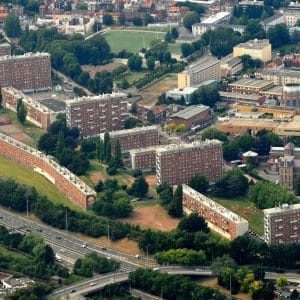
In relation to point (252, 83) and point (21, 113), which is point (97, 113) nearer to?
point (21, 113)

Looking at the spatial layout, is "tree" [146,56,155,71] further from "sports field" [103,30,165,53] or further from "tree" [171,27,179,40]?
"tree" [171,27,179,40]

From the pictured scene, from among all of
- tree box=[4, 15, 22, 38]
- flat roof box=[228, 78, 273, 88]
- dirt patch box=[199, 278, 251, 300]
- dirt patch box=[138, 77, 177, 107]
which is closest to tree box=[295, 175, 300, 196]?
dirt patch box=[199, 278, 251, 300]

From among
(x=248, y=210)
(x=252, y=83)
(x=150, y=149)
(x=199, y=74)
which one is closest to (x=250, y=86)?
(x=252, y=83)

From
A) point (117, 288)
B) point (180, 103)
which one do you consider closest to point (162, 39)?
point (180, 103)

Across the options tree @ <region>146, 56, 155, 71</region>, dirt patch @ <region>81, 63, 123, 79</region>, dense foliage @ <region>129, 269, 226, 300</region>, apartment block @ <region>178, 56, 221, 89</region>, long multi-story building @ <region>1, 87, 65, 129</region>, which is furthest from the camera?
dirt patch @ <region>81, 63, 123, 79</region>

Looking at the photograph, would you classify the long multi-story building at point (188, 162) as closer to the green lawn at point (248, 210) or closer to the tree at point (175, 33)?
the green lawn at point (248, 210)

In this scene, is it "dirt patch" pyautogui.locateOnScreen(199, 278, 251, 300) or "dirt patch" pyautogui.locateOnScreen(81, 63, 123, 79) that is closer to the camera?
"dirt patch" pyautogui.locateOnScreen(199, 278, 251, 300)

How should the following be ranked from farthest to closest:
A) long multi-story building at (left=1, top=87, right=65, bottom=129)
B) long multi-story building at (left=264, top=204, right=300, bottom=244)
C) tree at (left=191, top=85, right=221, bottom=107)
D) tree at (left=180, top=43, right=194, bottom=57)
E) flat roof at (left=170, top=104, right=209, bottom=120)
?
tree at (left=180, top=43, right=194, bottom=57), tree at (left=191, top=85, right=221, bottom=107), long multi-story building at (left=1, top=87, right=65, bottom=129), flat roof at (left=170, top=104, right=209, bottom=120), long multi-story building at (left=264, top=204, right=300, bottom=244)
